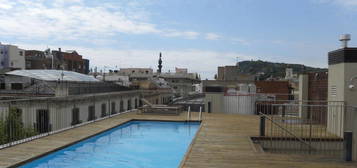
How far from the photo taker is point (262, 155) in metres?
7.18

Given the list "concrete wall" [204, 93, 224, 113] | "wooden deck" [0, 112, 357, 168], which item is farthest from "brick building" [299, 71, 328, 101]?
"concrete wall" [204, 93, 224, 113]

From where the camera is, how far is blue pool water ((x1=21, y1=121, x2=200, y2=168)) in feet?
24.8

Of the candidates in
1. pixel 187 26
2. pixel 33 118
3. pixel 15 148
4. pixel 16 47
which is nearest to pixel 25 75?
pixel 33 118

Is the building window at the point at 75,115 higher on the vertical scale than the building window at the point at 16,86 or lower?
lower

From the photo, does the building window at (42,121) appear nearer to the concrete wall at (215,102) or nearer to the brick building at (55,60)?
the concrete wall at (215,102)

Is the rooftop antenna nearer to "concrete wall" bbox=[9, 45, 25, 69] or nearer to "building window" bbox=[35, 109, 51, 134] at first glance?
"building window" bbox=[35, 109, 51, 134]

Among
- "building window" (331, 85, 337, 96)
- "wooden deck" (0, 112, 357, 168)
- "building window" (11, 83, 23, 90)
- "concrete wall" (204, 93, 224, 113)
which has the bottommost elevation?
"wooden deck" (0, 112, 357, 168)

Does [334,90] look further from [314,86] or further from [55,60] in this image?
[55,60]

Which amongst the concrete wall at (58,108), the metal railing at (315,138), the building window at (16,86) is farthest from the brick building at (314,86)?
the building window at (16,86)

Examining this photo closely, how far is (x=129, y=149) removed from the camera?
9.38 meters

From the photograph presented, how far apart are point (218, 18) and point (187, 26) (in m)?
3.64

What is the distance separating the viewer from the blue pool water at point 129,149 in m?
7.57

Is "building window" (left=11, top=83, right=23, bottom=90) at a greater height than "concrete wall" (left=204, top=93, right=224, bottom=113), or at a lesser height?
greater

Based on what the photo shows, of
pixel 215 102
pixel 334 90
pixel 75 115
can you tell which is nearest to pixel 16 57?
pixel 75 115
